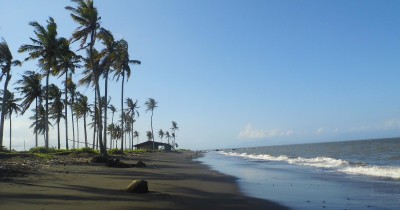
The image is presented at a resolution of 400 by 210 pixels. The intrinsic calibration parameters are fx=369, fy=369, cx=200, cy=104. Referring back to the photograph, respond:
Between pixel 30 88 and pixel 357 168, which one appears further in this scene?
pixel 30 88

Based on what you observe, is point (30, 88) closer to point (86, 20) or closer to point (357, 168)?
point (86, 20)

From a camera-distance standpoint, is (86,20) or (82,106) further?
(82,106)

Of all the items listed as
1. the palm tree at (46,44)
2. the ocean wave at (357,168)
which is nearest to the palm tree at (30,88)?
the palm tree at (46,44)

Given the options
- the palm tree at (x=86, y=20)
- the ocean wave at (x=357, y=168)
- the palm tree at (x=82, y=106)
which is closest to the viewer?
the ocean wave at (x=357, y=168)

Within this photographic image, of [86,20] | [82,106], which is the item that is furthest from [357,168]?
[82,106]

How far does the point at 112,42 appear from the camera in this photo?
3666 centimetres

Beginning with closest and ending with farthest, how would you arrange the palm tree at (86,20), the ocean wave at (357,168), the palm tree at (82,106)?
the ocean wave at (357,168)
the palm tree at (86,20)
the palm tree at (82,106)

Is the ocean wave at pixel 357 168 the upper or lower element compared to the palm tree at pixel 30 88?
lower

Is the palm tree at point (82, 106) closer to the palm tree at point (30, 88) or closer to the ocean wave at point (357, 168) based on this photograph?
the palm tree at point (30, 88)

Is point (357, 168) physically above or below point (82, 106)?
below

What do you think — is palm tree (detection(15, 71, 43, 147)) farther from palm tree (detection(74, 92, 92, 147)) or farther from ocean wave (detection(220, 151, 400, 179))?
ocean wave (detection(220, 151, 400, 179))

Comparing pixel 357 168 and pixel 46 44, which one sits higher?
pixel 46 44

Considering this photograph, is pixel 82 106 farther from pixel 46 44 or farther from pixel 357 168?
pixel 357 168

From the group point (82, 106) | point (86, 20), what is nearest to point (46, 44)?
point (86, 20)
